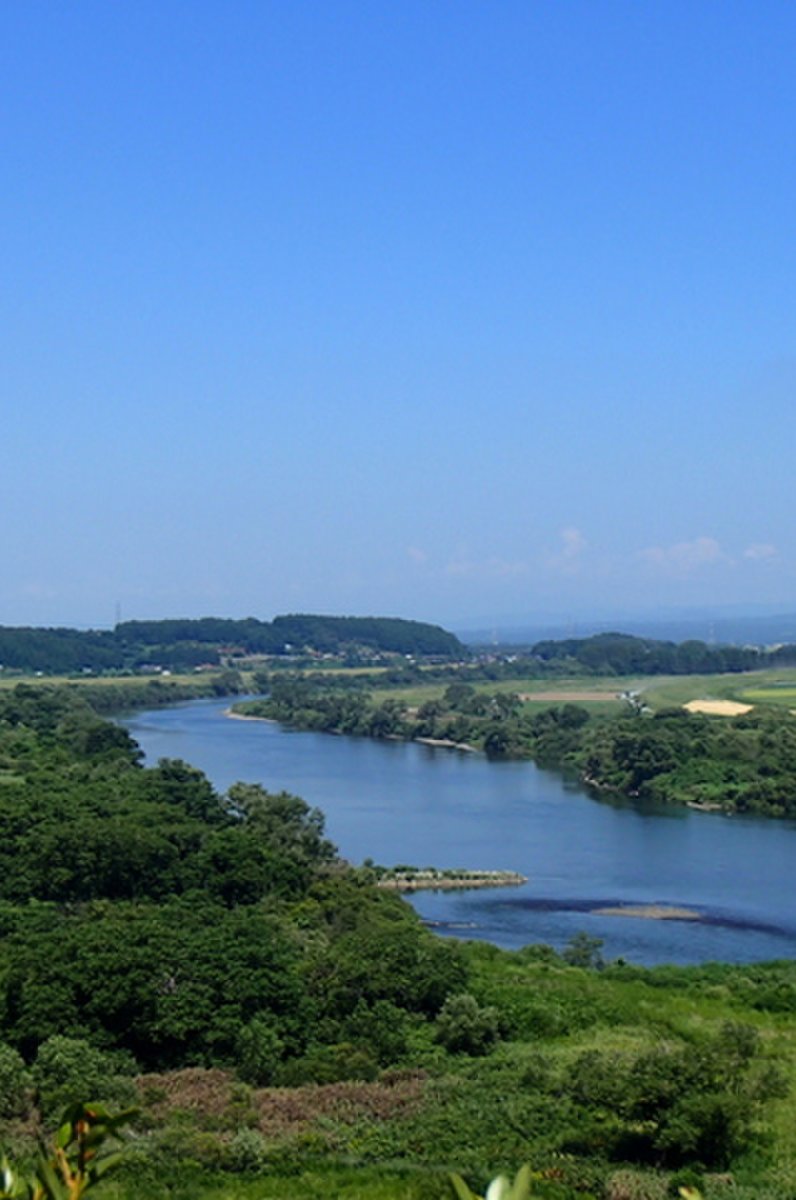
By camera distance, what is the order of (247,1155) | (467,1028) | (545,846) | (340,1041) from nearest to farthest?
(247,1155) < (467,1028) < (340,1041) < (545,846)

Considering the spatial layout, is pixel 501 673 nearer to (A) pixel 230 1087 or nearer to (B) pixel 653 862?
(B) pixel 653 862

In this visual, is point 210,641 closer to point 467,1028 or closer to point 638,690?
point 638,690

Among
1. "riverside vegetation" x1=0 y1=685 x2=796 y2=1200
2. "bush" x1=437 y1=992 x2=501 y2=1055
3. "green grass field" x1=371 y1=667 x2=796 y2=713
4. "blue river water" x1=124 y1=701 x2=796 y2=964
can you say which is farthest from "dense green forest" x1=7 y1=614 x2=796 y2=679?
"bush" x1=437 y1=992 x2=501 y2=1055

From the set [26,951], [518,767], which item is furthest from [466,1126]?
[518,767]

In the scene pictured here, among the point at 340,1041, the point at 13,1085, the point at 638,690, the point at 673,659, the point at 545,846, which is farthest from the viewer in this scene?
the point at 673,659

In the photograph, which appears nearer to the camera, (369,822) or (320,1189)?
(320,1189)

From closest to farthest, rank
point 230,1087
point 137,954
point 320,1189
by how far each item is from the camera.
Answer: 1. point 320,1189
2. point 230,1087
3. point 137,954

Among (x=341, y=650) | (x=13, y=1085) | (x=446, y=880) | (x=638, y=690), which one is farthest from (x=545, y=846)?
(x=341, y=650)
